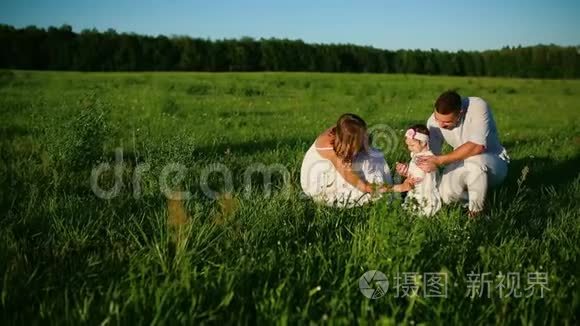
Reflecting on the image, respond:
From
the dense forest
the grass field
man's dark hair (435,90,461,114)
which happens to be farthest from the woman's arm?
the dense forest

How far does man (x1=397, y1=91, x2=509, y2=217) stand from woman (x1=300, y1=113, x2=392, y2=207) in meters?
0.34

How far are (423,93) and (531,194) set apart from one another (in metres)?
18.7

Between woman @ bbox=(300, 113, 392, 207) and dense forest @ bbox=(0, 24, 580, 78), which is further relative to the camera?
dense forest @ bbox=(0, 24, 580, 78)

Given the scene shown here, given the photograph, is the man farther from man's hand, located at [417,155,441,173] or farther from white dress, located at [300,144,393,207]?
white dress, located at [300,144,393,207]

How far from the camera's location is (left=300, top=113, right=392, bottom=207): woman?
5242 mm

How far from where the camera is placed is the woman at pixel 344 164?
5.24 meters

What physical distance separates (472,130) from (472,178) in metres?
0.56

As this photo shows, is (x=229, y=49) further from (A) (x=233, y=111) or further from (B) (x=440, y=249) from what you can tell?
(B) (x=440, y=249)

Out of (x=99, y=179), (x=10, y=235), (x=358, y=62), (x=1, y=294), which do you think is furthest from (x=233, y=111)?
(x=358, y=62)

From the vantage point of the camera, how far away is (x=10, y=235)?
3541mm

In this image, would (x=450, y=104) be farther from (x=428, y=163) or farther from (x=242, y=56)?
(x=242, y=56)

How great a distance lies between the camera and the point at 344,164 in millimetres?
5410

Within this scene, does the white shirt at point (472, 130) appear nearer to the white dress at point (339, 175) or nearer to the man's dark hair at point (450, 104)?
the man's dark hair at point (450, 104)

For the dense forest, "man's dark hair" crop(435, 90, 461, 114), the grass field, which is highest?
the dense forest
